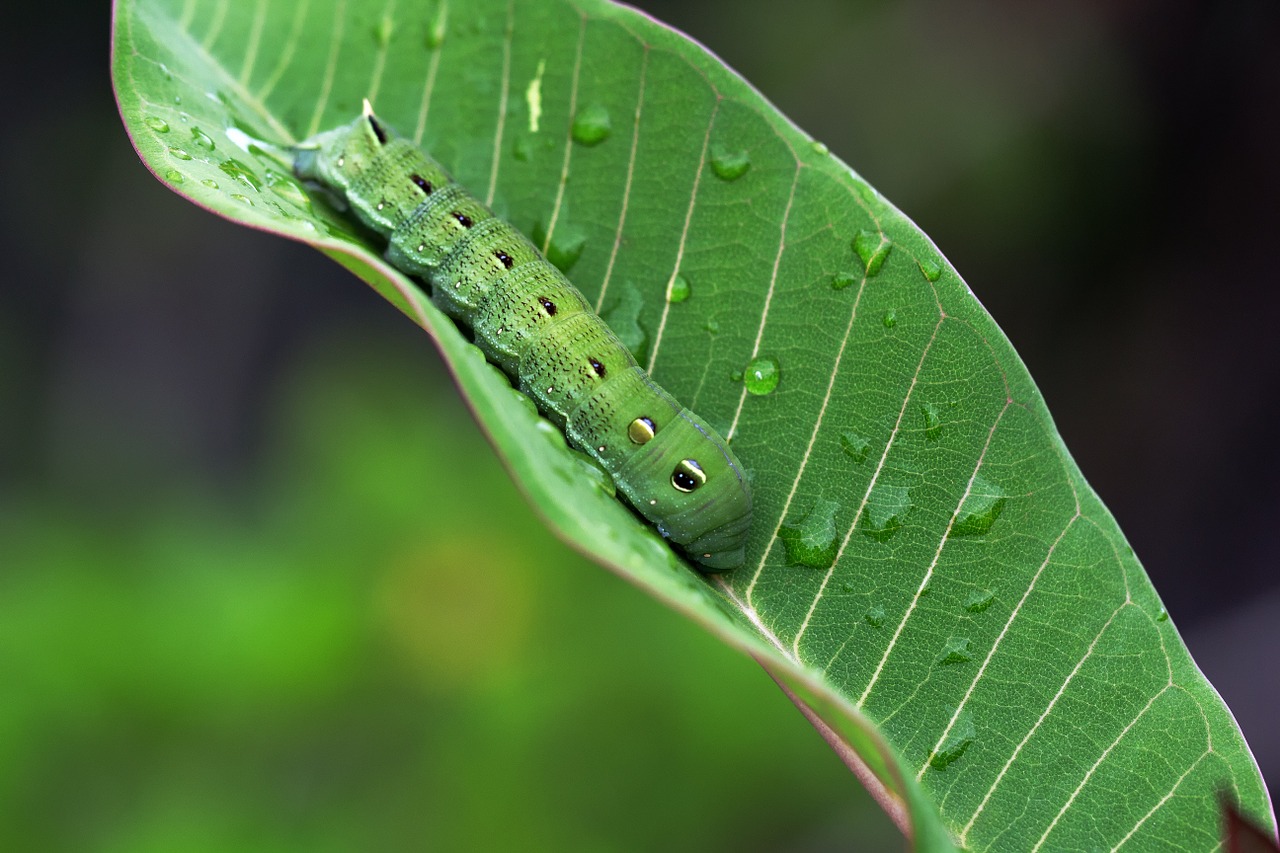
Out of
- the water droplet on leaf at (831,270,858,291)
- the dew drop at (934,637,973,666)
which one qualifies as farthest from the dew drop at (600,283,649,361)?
the dew drop at (934,637,973,666)

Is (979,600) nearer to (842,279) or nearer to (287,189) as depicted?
(842,279)

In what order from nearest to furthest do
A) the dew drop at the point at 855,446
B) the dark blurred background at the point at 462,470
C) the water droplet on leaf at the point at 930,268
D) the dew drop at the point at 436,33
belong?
the water droplet on leaf at the point at 930,268, the dew drop at the point at 855,446, the dew drop at the point at 436,33, the dark blurred background at the point at 462,470

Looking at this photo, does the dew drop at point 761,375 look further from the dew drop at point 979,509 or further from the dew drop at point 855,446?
the dew drop at point 979,509

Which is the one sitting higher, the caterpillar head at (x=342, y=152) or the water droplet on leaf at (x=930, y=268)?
the water droplet on leaf at (x=930, y=268)

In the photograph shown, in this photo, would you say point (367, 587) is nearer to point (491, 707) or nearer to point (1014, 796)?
point (491, 707)

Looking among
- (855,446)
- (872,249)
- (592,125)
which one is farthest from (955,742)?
(592,125)

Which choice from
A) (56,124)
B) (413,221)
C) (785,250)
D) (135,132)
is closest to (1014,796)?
(785,250)

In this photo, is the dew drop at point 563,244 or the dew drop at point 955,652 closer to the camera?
the dew drop at point 955,652

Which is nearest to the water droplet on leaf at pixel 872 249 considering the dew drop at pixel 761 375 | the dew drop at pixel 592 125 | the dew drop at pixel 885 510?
the dew drop at pixel 761 375
